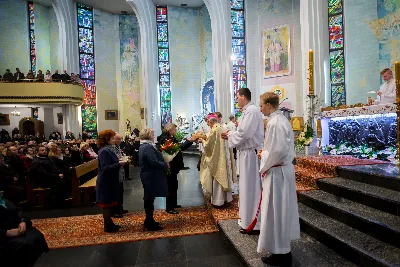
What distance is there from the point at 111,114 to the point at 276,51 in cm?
1193

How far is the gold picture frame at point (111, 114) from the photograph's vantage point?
2048cm

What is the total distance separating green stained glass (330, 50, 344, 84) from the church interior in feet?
0.15

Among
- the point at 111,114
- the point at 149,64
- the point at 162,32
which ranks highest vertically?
the point at 162,32

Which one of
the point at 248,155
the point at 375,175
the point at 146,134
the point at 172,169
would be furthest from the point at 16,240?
the point at 375,175

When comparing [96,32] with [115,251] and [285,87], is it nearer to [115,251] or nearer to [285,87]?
[285,87]

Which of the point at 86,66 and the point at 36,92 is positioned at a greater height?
the point at 86,66

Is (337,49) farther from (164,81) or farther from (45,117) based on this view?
(45,117)

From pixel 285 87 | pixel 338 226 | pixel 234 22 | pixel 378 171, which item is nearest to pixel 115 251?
pixel 338 226

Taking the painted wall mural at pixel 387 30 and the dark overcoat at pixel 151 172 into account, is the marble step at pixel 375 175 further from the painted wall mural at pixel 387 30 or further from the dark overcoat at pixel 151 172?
the painted wall mural at pixel 387 30

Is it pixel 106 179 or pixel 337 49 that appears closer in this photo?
pixel 106 179

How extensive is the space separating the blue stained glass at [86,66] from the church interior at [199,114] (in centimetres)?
7

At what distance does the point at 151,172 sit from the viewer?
4.61 metres

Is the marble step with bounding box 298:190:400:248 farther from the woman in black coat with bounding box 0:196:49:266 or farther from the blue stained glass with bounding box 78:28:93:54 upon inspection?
the blue stained glass with bounding box 78:28:93:54

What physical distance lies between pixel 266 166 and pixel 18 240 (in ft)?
8.51
